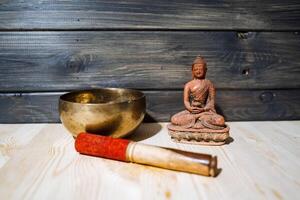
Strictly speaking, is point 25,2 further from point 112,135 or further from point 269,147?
point 269,147

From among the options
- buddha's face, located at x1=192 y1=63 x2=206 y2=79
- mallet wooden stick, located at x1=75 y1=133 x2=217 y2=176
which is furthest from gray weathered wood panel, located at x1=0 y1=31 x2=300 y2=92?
mallet wooden stick, located at x1=75 y1=133 x2=217 y2=176

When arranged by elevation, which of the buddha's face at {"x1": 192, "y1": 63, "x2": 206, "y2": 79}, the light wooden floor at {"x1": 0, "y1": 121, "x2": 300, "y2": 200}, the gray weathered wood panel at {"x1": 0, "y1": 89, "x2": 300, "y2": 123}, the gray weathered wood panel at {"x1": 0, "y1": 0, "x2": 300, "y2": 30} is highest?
the gray weathered wood panel at {"x1": 0, "y1": 0, "x2": 300, "y2": 30}

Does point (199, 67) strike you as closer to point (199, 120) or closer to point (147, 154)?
point (199, 120)

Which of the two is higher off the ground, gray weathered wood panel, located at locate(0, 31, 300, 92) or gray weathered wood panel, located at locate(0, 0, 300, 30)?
gray weathered wood panel, located at locate(0, 0, 300, 30)

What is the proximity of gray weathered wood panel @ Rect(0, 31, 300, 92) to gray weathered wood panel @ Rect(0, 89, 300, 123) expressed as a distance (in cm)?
3

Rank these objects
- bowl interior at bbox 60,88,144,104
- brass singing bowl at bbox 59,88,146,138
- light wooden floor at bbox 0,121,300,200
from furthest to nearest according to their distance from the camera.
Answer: bowl interior at bbox 60,88,144,104 < brass singing bowl at bbox 59,88,146,138 < light wooden floor at bbox 0,121,300,200

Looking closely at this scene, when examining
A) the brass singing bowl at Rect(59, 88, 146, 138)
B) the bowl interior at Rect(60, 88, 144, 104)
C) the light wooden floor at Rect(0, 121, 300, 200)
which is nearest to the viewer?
the light wooden floor at Rect(0, 121, 300, 200)

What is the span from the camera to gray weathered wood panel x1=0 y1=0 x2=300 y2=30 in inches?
32.7

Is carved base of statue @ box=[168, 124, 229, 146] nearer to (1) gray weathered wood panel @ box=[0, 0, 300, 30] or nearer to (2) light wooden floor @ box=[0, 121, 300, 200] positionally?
(2) light wooden floor @ box=[0, 121, 300, 200]

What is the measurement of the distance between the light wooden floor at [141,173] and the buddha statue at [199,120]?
0.02m

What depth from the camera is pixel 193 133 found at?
692mm

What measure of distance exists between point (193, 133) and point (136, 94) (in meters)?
0.21

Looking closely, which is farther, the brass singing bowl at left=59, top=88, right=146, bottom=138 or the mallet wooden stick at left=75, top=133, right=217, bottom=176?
the brass singing bowl at left=59, top=88, right=146, bottom=138

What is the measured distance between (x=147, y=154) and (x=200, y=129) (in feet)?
0.60
